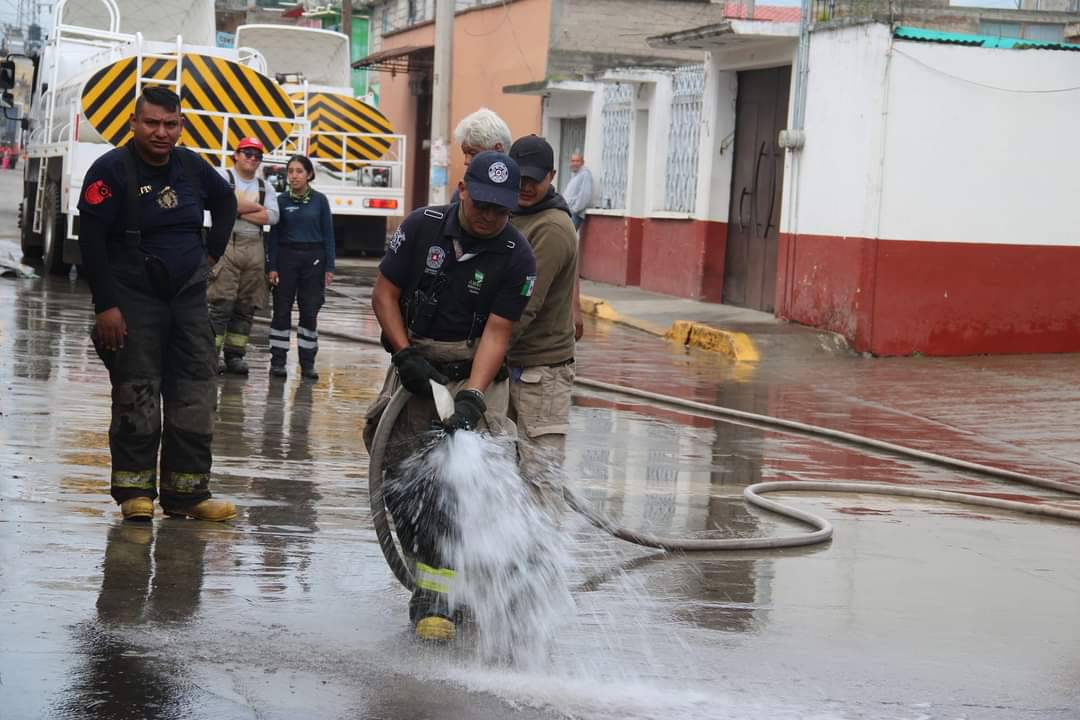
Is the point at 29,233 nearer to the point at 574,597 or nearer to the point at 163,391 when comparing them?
the point at 163,391

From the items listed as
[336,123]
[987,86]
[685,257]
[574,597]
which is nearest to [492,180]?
[574,597]

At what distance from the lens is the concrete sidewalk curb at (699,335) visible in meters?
15.9

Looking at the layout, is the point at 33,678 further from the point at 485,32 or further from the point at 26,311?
the point at 485,32

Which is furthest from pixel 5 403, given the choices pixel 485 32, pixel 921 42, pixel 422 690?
pixel 485 32

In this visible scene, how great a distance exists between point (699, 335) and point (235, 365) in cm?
638

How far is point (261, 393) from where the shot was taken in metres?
11.2

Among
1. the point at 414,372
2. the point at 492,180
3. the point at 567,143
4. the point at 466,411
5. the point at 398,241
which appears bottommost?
the point at 466,411

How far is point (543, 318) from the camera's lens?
6324mm

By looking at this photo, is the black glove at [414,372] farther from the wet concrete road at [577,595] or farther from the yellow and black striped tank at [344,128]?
the yellow and black striped tank at [344,128]

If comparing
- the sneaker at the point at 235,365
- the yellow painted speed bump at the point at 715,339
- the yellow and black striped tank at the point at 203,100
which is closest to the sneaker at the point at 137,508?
the sneaker at the point at 235,365

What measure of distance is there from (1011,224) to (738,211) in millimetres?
4782

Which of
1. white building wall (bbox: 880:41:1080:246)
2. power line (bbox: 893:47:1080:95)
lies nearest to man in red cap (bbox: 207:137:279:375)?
white building wall (bbox: 880:41:1080:246)

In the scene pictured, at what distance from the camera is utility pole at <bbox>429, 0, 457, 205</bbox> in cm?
2561

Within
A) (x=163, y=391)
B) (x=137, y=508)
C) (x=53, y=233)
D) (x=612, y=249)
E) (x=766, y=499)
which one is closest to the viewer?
(x=137, y=508)
